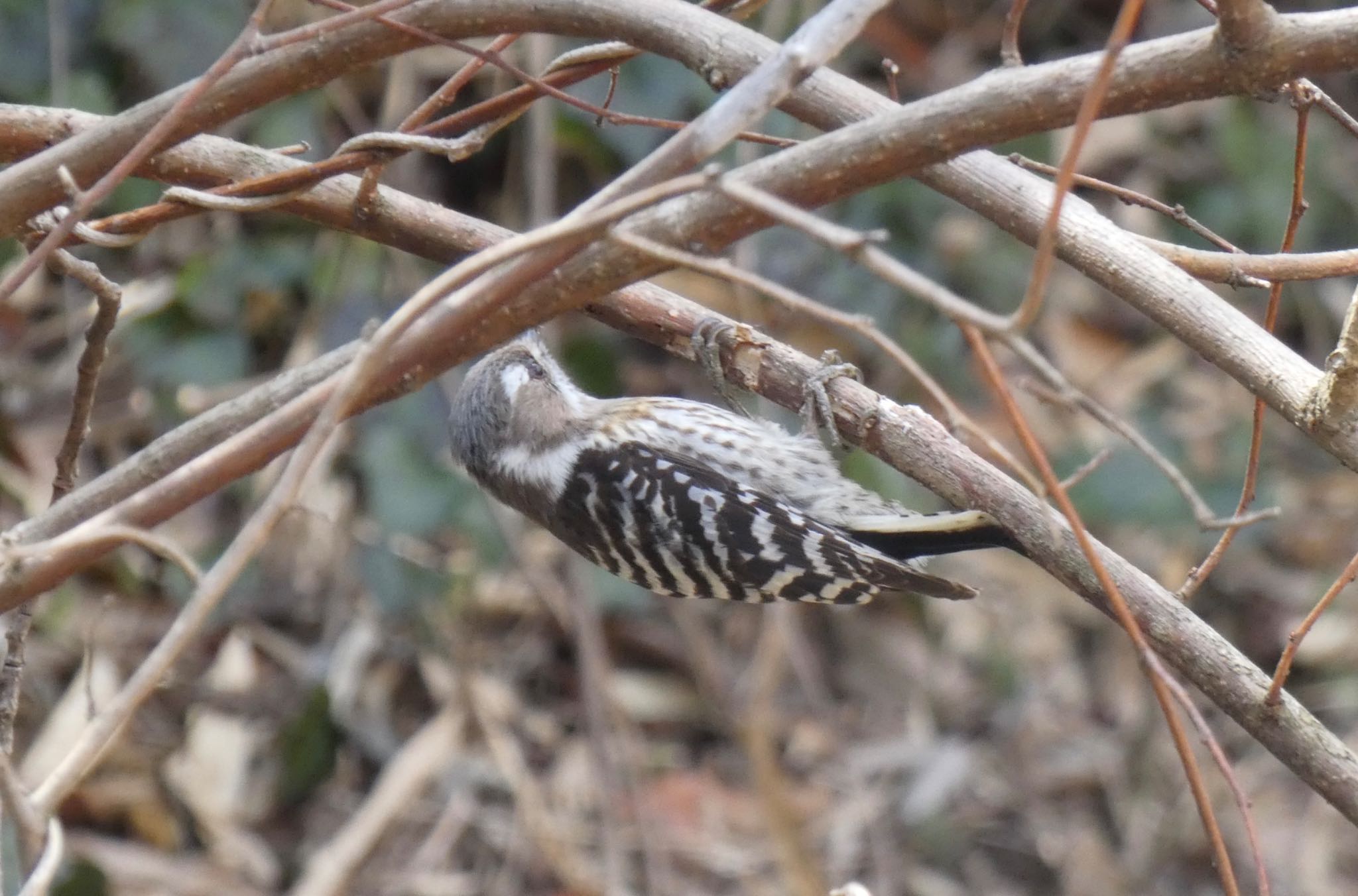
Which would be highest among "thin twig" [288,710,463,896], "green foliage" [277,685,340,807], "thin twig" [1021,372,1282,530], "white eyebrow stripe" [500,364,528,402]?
"thin twig" [1021,372,1282,530]

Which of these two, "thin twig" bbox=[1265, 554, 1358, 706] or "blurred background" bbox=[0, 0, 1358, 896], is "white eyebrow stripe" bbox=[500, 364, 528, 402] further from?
"thin twig" bbox=[1265, 554, 1358, 706]

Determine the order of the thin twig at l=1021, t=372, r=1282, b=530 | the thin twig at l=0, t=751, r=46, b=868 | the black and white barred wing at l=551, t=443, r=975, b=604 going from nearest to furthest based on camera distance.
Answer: the thin twig at l=0, t=751, r=46, b=868
the thin twig at l=1021, t=372, r=1282, b=530
the black and white barred wing at l=551, t=443, r=975, b=604

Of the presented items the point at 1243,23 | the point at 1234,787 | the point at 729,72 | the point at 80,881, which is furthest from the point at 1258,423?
the point at 80,881

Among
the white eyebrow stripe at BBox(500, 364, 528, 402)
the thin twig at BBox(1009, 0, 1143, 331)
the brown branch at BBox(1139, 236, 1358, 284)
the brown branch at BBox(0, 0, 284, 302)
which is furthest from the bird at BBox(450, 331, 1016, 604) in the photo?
the thin twig at BBox(1009, 0, 1143, 331)

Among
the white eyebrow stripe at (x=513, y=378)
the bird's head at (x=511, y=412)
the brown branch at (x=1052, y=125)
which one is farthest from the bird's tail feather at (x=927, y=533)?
the white eyebrow stripe at (x=513, y=378)

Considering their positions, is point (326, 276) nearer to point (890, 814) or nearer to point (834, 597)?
point (834, 597)

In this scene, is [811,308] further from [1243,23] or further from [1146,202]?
[1146,202]
